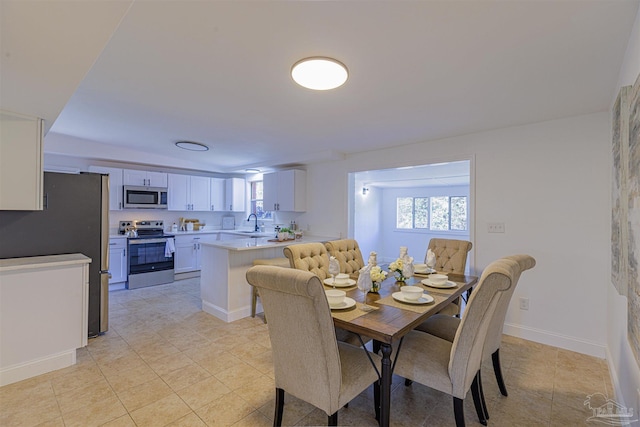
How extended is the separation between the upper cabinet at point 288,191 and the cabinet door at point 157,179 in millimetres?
2013

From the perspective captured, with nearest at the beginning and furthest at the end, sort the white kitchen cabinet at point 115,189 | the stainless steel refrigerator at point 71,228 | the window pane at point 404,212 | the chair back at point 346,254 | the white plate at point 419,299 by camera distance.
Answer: the white plate at point 419,299
the stainless steel refrigerator at point 71,228
the chair back at point 346,254
the white kitchen cabinet at point 115,189
the window pane at point 404,212

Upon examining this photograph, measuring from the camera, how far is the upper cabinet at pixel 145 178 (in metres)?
5.14

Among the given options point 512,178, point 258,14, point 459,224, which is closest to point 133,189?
point 258,14

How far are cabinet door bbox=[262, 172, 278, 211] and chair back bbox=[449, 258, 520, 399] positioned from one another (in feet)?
14.0

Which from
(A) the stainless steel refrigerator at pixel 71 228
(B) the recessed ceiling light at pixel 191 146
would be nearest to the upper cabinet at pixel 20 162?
(A) the stainless steel refrigerator at pixel 71 228

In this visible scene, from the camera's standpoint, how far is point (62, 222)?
285 cm

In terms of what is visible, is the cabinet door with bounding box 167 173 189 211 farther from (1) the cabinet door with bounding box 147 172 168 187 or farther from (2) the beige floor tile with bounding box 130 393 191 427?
(2) the beige floor tile with bounding box 130 393 191 427

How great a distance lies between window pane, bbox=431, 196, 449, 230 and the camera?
24.5 ft

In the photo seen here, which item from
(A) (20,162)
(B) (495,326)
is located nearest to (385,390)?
(B) (495,326)

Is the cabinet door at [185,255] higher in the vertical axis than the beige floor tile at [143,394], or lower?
higher

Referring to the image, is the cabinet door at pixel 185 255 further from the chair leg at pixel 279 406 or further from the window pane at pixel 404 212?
the window pane at pixel 404 212

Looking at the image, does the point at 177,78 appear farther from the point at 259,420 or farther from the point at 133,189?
the point at 133,189

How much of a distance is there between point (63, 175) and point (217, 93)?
1795 mm

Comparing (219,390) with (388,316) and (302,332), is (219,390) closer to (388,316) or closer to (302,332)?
(302,332)
